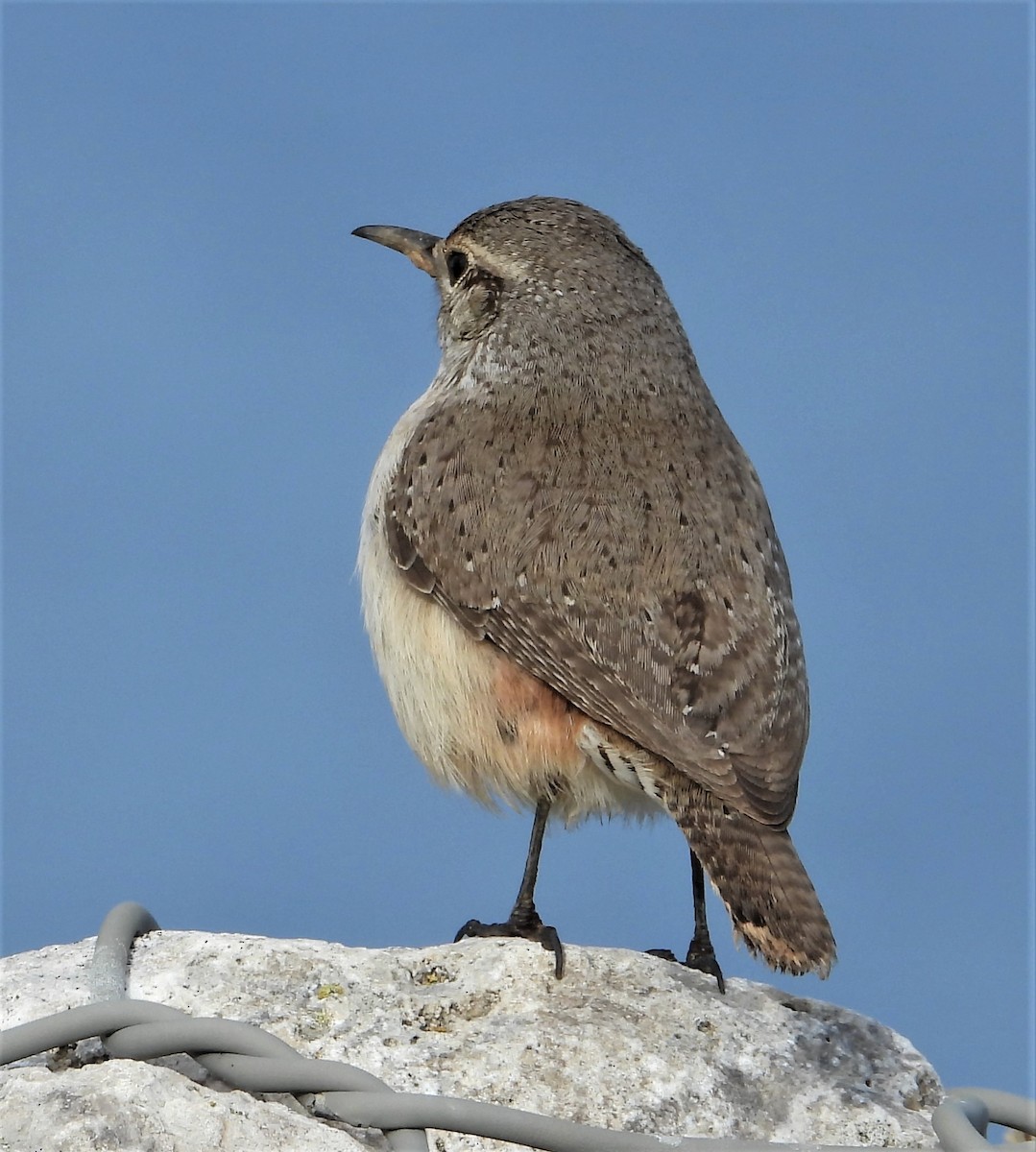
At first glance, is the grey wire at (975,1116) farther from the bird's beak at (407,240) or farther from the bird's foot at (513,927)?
the bird's beak at (407,240)

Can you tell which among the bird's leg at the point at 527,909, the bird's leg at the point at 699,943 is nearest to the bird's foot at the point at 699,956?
the bird's leg at the point at 699,943

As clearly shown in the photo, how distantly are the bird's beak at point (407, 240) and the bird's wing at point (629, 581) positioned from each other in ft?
4.39

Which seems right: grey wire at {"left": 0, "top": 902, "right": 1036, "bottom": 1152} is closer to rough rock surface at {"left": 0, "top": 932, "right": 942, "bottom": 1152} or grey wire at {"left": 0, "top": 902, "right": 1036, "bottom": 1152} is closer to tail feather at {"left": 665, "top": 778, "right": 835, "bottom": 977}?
rough rock surface at {"left": 0, "top": 932, "right": 942, "bottom": 1152}

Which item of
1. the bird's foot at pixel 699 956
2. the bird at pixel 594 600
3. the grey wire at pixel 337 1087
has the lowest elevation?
the grey wire at pixel 337 1087

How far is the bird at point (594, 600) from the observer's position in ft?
13.9

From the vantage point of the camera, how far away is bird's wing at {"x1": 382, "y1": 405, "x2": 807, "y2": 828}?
4355 millimetres

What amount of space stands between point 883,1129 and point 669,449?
8.01 feet

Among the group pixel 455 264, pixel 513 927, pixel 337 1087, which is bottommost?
pixel 337 1087

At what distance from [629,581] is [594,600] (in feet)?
0.39

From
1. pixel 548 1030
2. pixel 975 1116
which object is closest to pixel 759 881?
pixel 548 1030

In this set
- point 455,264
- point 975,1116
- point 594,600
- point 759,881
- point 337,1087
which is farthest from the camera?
point 455,264

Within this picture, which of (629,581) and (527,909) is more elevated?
(629,581)

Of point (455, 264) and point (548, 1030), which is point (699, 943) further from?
point (455, 264)

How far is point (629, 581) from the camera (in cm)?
463
